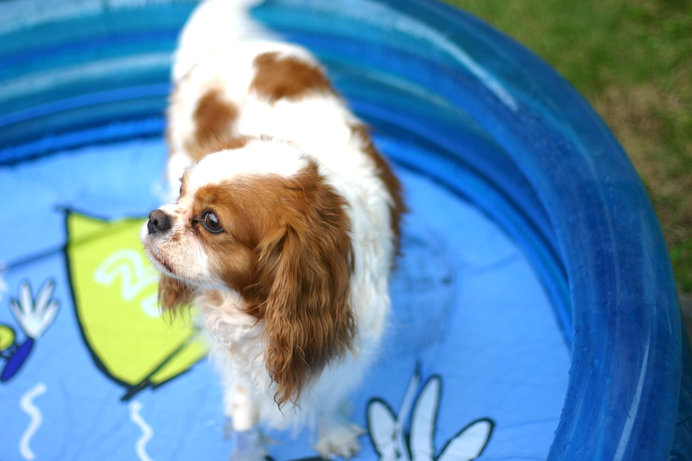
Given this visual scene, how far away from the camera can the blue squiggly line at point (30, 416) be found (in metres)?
2.32

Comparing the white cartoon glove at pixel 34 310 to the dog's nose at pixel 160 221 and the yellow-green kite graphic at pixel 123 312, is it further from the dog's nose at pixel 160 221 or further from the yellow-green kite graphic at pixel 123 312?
the dog's nose at pixel 160 221

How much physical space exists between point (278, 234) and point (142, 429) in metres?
1.31

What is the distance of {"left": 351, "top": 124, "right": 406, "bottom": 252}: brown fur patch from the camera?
2.17 meters

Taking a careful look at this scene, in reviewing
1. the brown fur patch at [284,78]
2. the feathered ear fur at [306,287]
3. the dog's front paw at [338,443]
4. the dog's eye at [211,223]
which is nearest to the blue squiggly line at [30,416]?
the dog's front paw at [338,443]

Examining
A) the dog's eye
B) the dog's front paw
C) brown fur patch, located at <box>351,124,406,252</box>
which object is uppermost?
brown fur patch, located at <box>351,124,406,252</box>

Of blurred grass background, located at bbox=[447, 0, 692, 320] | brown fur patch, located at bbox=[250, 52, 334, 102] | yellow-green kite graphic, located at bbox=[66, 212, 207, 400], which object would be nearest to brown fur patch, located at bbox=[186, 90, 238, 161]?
brown fur patch, located at bbox=[250, 52, 334, 102]

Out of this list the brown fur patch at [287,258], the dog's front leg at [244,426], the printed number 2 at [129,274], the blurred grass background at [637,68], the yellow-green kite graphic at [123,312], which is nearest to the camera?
the brown fur patch at [287,258]

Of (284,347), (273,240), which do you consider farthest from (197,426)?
(273,240)

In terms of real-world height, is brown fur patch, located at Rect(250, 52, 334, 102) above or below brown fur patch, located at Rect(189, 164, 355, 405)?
above

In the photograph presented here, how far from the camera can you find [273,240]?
1.58m

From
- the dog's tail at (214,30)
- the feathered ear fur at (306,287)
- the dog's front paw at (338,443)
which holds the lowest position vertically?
the dog's front paw at (338,443)

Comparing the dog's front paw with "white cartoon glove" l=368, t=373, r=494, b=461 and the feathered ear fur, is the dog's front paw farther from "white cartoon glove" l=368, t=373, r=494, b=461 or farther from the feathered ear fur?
the feathered ear fur

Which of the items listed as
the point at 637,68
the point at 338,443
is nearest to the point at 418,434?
the point at 338,443

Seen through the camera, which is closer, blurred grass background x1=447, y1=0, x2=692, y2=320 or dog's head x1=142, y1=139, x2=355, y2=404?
dog's head x1=142, y1=139, x2=355, y2=404
